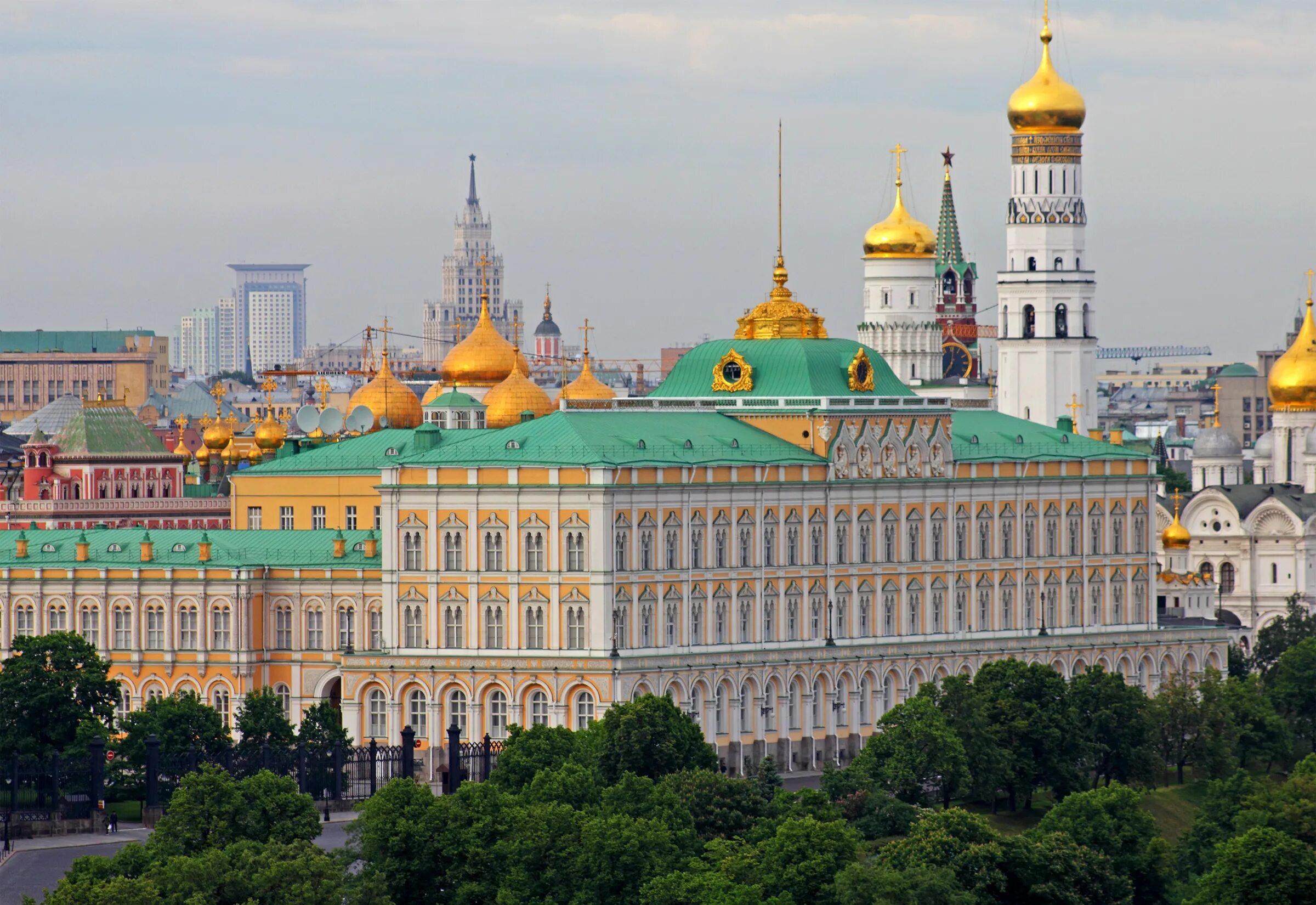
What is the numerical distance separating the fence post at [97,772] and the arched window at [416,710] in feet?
57.2

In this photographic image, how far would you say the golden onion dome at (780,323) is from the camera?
159 metres

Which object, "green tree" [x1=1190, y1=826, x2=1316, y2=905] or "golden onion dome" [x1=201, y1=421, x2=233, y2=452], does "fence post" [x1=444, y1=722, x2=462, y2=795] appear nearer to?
"green tree" [x1=1190, y1=826, x2=1316, y2=905]

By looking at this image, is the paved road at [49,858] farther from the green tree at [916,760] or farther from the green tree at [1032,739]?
the green tree at [1032,739]

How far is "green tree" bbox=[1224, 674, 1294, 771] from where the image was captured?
486ft

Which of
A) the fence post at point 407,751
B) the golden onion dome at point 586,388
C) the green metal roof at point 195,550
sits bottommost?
the fence post at point 407,751

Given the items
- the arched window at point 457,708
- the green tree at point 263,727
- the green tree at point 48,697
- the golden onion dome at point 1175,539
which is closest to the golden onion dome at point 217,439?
the golden onion dome at point 1175,539

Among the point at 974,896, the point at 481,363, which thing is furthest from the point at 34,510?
the point at 974,896

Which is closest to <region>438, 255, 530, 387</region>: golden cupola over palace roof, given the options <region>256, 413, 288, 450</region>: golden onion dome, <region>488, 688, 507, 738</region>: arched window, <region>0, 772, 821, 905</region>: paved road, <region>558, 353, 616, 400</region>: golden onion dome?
<region>558, 353, 616, 400</region>: golden onion dome

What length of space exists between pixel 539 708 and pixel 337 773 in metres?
11.3

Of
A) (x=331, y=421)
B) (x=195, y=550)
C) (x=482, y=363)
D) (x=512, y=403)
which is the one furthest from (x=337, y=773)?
(x=482, y=363)

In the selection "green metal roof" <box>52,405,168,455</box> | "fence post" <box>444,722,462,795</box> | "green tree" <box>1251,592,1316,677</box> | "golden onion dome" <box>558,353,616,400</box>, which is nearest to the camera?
"fence post" <box>444,722,462,795</box>

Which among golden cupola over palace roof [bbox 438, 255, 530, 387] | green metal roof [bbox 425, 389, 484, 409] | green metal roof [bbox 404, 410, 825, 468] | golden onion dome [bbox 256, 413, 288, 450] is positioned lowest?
green metal roof [bbox 404, 410, 825, 468]

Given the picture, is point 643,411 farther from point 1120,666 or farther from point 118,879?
point 118,879

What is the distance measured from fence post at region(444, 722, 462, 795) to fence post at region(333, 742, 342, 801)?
311 cm
